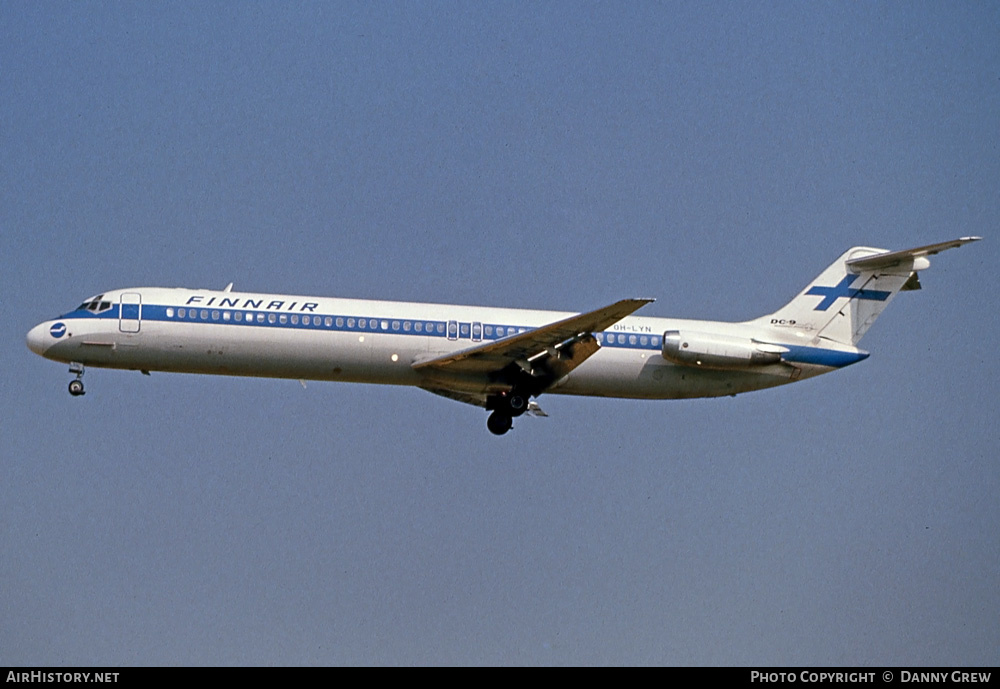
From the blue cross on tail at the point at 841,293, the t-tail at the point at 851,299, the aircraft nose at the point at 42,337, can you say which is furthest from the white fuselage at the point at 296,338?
the blue cross on tail at the point at 841,293

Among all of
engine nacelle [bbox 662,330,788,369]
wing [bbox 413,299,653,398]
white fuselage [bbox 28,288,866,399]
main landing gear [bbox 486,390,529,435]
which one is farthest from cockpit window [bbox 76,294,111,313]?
engine nacelle [bbox 662,330,788,369]

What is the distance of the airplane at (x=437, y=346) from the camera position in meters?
30.2

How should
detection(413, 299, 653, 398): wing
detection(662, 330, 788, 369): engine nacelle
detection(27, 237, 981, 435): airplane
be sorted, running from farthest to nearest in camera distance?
detection(662, 330, 788, 369): engine nacelle, detection(27, 237, 981, 435): airplane, detection(413, 299, 653, 398): wing

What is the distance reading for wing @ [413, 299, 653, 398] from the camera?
29.5 metres

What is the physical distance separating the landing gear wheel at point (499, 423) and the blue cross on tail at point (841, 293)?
864cm

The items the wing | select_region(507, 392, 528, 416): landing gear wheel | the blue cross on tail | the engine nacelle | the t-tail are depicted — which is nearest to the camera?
the wing

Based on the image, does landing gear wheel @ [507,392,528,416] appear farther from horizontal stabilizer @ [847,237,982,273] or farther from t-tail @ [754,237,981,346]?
horizontal stabilizer @ [847,237,982,273]

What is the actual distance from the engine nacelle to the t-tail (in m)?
2.12

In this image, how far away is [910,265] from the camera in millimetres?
33156

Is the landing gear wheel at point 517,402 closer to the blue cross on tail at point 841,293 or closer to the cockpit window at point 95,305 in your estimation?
the blue cross on tail at point 841,293

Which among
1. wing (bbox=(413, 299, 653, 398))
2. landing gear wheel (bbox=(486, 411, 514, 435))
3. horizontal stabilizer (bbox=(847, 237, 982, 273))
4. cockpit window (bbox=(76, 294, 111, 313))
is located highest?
horizontal stabilizer (bbox=(847, 237, 982, 273))

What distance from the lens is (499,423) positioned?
3231 centimetres

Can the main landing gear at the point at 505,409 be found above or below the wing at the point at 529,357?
below

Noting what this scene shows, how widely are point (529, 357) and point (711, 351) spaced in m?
4.47
